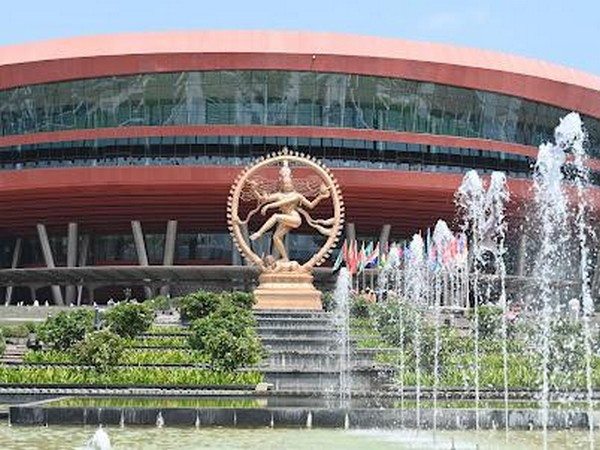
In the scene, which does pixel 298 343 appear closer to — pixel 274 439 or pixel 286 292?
pixel 286 292

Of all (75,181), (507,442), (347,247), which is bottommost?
(507,442)

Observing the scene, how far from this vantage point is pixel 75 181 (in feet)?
164

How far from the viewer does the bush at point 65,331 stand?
25016 millimetres

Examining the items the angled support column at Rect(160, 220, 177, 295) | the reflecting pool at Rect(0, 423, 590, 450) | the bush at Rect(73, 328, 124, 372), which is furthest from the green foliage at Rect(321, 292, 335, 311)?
the reflecting pool at Rect(0, 423, 590, 450)

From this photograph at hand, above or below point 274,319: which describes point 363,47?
above

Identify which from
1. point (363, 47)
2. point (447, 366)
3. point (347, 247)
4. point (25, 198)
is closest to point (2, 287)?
point (25, 198)

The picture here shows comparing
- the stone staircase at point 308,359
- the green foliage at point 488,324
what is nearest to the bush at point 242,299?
the stone staircase at point 308,359

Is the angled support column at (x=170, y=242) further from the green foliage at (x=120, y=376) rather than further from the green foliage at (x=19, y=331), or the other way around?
the green foliage at (x=120, y=376)

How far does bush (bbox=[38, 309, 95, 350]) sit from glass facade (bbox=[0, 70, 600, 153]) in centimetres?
2681

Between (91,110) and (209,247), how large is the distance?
39.8 feet

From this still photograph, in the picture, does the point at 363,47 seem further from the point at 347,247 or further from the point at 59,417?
the point at 59,417

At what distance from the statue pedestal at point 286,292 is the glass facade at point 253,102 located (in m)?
16.7

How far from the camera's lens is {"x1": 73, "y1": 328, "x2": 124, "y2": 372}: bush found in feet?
69.2

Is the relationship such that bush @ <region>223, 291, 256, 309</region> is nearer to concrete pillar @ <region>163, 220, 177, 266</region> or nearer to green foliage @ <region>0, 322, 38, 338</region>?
green foliage @ <region>0, 322, 38, 338</region>
